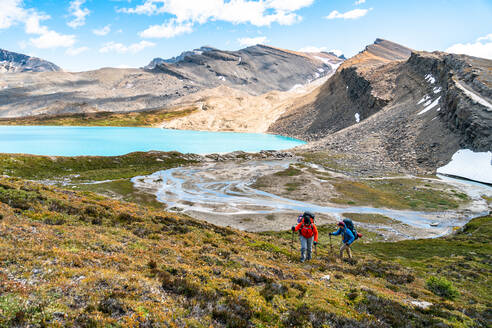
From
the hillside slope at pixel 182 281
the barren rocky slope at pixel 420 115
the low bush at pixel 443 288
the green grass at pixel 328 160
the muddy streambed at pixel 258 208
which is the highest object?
the barren rocky slope at pixel 420 115

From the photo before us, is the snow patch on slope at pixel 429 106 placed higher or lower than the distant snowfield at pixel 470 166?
higher

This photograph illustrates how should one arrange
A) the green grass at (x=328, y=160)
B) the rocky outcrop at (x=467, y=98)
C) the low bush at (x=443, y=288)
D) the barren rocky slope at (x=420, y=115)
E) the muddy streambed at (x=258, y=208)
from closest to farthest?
1. the low bush at (x=443, y=288)
2. the muddy streambed at (x=258, y=208)
3. the rocky outcrop at (x=467, y=98)
4. the barren rocky slope at (x=420, y=115)
5. the green grass at (x=328, y=160)

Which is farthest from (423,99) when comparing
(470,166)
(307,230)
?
(307,230)

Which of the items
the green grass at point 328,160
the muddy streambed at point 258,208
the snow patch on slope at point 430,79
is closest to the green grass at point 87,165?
the muddy streambed at point 258,208

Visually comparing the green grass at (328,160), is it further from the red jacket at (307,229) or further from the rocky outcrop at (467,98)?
the red jacket at (307,229)

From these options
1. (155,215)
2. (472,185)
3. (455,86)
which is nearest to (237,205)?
(155,215)

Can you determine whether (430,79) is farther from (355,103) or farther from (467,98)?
(355,103)

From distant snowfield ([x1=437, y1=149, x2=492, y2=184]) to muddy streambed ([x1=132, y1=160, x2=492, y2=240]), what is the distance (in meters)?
5.19

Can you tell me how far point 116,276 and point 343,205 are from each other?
1851 inches

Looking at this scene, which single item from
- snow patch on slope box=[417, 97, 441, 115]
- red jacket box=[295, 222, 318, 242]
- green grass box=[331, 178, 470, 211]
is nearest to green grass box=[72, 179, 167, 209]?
red jacket box=[295, 222, 318, 242]

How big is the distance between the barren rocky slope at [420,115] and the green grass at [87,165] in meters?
68.9

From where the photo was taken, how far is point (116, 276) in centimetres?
1088

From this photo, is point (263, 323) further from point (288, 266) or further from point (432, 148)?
point (432, 148)

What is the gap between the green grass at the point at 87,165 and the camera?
208ft
